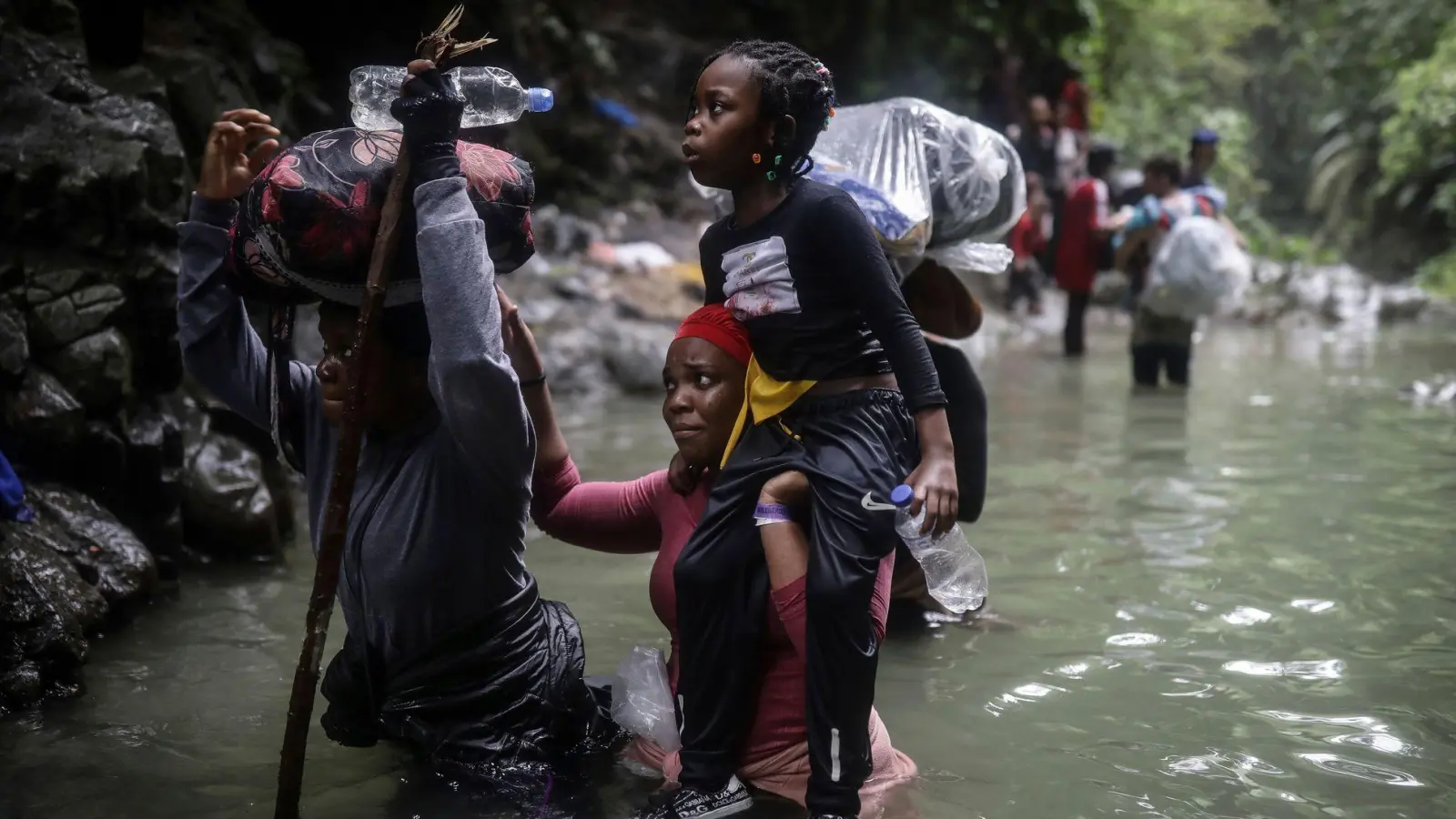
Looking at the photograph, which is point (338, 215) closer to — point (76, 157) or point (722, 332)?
→ point (722, 332)

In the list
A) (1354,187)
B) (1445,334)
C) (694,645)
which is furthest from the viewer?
(1354,187)

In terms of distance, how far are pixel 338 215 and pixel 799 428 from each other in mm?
989

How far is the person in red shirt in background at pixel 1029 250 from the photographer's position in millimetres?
13633

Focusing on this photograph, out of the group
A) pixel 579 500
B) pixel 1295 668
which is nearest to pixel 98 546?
pixel 579 500

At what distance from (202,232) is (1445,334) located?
15.9 meters

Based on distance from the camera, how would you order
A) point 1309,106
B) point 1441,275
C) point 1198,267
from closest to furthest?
point 1198,267
point 1441,275
point 1309,106

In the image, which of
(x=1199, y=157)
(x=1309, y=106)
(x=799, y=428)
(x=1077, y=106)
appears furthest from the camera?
(x=1309, y=106)

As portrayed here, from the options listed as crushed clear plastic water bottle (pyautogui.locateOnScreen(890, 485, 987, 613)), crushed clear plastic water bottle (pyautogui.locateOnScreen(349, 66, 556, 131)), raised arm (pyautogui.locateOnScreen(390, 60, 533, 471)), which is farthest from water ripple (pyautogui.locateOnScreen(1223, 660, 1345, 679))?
crushed clear plastic water bottle (pyautogui.locateOnScreen(349, 66, 556, 131))

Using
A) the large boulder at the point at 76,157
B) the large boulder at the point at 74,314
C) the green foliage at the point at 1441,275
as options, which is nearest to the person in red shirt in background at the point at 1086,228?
the large boulder at the point at 76,157

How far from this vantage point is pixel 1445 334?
1563 centimetres

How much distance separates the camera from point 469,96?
272cm

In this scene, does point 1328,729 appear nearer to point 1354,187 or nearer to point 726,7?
point 726,7

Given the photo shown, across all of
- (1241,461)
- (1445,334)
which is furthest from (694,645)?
(1445,334)

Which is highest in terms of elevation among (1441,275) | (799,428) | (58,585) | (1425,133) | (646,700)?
(1425,133)
